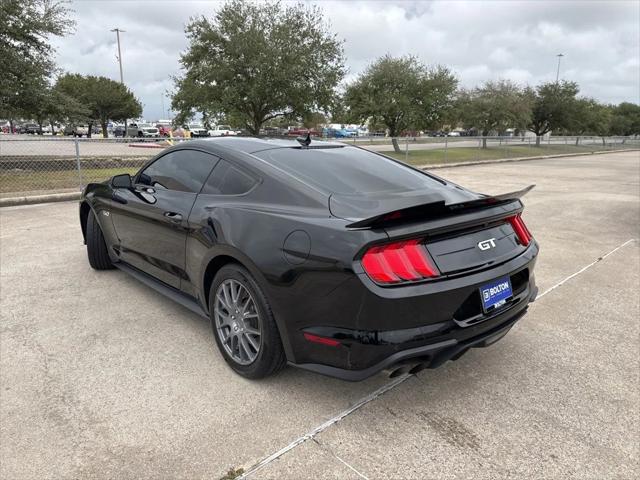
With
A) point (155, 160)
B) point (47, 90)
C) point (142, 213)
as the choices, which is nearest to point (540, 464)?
point (142, 213)

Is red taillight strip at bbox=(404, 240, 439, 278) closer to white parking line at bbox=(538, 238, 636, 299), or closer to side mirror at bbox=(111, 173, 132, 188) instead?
white parking line at bbox=(538, 238, 636, 299)

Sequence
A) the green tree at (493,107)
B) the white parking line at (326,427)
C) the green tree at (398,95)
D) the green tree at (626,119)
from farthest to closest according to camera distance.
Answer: the green tree at (626,119) < the green tree at (493,107) < the green tree at (398,95) < the white parking line at (326,427)

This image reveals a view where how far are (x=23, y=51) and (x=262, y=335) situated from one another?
1550cm

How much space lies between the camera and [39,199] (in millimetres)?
9320

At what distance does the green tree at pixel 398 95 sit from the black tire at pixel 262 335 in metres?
22.1

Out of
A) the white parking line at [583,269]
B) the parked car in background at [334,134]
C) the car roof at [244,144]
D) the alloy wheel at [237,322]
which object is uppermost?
the parked car in background at [334,134]

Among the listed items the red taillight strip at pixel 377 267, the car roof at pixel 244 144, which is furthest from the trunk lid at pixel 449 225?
the car roof at pixel 244 144

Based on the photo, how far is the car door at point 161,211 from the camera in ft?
11.3

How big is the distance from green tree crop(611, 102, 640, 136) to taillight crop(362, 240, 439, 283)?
7232 cm

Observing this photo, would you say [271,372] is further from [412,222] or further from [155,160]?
[155,160]

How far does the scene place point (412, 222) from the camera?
2.42 m

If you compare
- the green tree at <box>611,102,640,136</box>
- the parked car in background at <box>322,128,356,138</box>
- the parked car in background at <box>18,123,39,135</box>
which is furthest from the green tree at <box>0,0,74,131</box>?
the green tree at <box>611,102,640,136</box>

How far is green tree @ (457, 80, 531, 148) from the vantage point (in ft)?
101

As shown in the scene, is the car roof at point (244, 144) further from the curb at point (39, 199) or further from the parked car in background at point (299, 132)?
the curb at point (39, 199)
